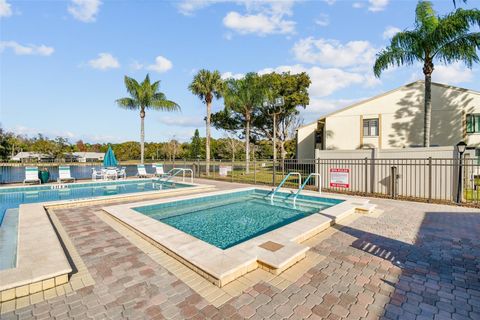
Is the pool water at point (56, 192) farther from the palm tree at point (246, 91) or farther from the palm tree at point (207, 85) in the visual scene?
the palm tree at point (246, 91)

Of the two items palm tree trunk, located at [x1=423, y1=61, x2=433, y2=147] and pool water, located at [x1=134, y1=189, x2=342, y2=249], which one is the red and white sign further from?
palm tree trunk, located at [x1=423, y1=61, x2=433, y2=147]

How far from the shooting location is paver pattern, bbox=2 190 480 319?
258 centimetres

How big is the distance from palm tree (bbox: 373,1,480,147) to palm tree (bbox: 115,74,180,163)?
54.8 ft

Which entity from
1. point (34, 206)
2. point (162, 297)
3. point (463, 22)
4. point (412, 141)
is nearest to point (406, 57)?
point (463, 22)

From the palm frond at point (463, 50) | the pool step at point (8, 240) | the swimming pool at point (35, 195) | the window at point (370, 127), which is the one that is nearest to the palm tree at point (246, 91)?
the window at point (370, 127)

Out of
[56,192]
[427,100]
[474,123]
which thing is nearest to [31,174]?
[56,192]

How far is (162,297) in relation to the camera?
2.84 metres

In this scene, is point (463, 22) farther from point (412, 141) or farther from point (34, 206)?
point (34, 206)

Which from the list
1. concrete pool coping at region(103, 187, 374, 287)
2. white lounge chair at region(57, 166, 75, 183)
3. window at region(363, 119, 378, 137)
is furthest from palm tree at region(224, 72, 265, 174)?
concrete pool coping at region(103, 187, 374, 287)

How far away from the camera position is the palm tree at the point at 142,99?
1995 centimetres

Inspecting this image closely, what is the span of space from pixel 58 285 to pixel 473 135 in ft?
82.3

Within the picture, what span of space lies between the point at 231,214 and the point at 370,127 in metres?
17.6

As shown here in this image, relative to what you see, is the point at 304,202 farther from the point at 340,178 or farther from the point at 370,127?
the point at 370,127

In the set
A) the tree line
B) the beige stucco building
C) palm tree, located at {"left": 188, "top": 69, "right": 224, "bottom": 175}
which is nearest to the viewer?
the beige stucco building
